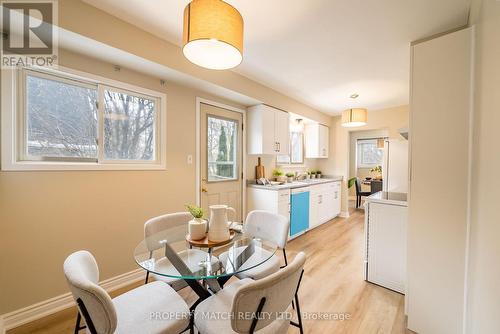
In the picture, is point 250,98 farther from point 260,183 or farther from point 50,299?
point 50,299

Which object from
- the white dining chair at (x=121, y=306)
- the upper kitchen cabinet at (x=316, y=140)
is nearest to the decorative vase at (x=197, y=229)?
the white dining chair at (x=121, y=306)

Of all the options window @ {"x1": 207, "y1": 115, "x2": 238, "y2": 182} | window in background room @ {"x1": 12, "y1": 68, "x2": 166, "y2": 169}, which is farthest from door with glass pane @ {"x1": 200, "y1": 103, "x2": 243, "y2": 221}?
window in background room @ {"x1": 12, "y1": 68, "x2": 166, "y2": 169}

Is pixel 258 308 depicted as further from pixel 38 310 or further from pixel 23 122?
pixel 23 122

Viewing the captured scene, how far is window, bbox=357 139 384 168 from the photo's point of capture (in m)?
7.06

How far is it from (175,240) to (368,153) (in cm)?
739

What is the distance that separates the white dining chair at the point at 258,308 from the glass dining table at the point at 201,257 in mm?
207

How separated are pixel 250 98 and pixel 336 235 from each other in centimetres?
288

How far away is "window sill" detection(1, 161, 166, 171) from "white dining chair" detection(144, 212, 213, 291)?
0.74 metres

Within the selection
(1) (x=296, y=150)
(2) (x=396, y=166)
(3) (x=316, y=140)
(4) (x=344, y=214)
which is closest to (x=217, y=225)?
(2) (x=396, y=166)

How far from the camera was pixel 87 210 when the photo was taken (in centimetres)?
197

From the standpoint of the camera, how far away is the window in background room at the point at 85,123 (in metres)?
1.75


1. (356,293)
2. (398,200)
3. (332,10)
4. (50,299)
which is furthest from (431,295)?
(50,299)

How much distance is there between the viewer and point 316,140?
191 inches

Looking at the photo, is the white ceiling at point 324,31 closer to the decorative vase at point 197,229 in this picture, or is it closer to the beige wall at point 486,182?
the beige wall at point 486,182
